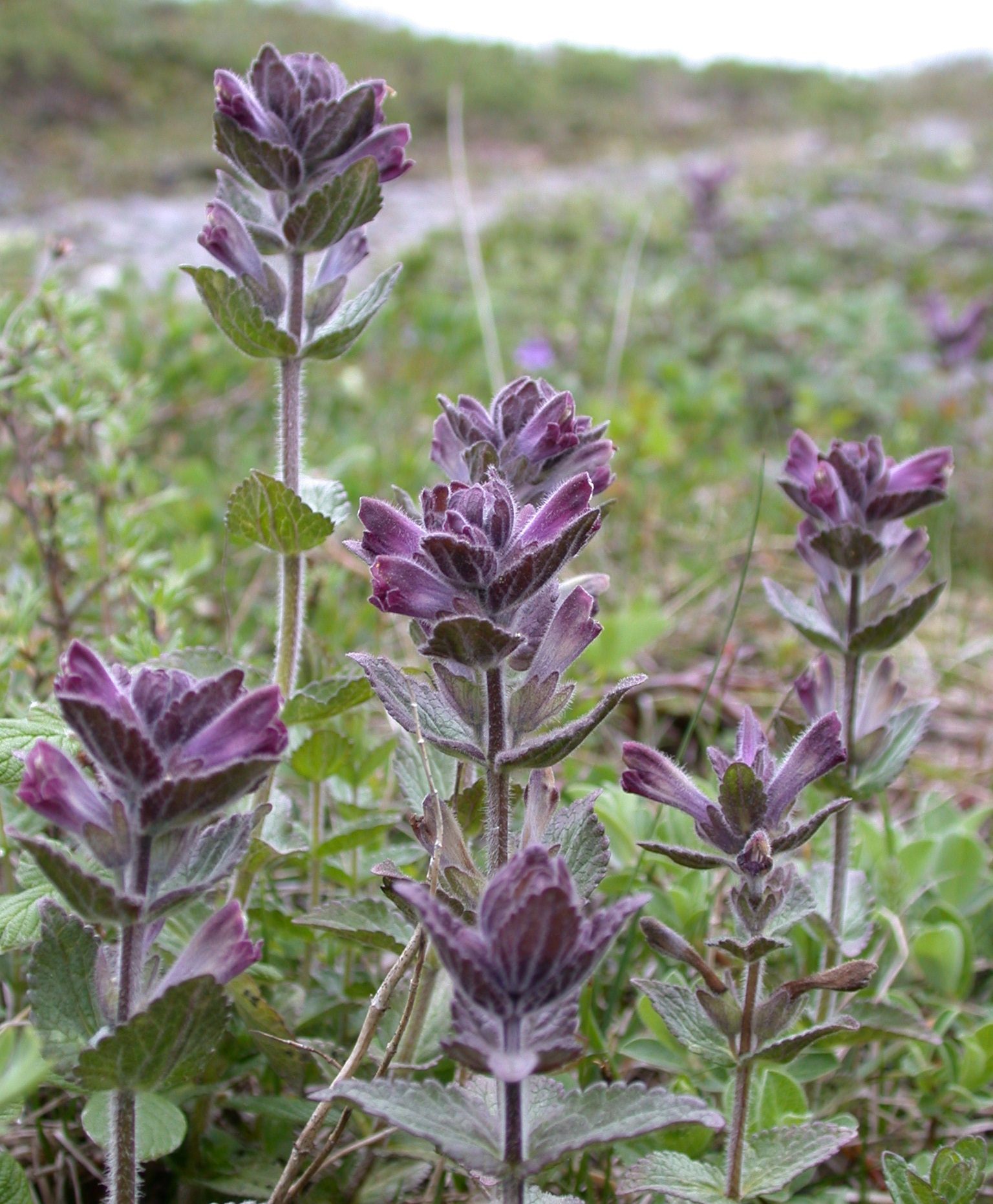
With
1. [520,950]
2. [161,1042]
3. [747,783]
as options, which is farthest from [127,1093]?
[747,783]

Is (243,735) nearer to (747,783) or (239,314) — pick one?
(747,783)

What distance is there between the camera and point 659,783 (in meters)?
1.69

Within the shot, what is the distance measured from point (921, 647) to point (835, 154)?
54.1ft

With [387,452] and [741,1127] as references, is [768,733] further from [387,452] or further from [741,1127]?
[387,452]

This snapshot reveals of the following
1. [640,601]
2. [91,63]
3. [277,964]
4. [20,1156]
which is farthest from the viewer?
[91,63]

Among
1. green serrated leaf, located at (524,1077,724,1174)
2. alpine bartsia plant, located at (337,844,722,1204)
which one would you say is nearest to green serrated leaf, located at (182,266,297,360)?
alpine bartsia plant, located at (337,844,722,1204)

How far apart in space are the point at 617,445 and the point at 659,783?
3031 millimetres

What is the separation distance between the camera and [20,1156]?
6.46 ft

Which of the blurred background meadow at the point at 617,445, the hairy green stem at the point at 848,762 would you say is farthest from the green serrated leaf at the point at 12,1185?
the hairy green stem at the point at 848,762

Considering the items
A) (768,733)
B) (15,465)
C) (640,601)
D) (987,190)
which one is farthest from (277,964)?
(987,190)

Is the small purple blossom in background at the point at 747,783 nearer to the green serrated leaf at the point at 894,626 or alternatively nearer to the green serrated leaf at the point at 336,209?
the green serrated leaf at the point at 894,626

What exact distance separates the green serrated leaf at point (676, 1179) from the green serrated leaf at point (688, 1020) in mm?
154

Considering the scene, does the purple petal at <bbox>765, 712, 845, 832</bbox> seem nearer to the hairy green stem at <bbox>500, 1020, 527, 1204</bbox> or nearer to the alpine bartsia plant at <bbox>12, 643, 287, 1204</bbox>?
the hairy green stem at <bbox>500, 1020, 527, 1204</bbox>

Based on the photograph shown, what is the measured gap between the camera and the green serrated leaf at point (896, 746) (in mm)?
2125
